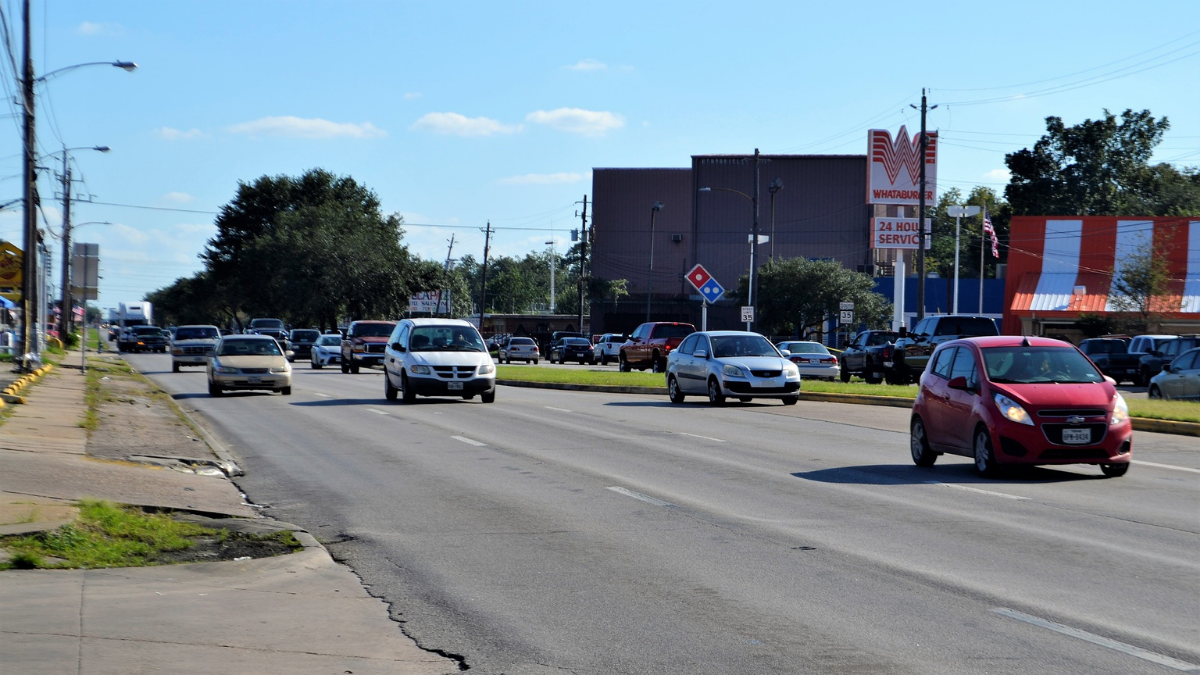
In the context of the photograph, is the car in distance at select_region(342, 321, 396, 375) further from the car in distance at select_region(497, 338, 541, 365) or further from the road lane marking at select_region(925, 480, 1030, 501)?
the road lane marking at select_region(925, 480, 1030, 501)

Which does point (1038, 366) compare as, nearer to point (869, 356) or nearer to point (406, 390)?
point (406, 390)

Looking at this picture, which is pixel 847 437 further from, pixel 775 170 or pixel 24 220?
pixel 775 170

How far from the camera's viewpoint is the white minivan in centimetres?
2708

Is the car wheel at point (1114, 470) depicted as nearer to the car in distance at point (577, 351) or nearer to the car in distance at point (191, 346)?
the car in distance at point (191, 346)

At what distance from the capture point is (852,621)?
6883 mm

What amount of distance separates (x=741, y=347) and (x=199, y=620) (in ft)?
69.1

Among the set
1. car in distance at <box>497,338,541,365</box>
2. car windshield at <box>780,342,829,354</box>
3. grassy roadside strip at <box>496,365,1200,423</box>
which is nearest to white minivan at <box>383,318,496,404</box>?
grassy roadside strip at <box>496,365,1200,423</box>

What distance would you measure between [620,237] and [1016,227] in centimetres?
4696

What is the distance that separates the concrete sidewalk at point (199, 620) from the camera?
600 centimetres

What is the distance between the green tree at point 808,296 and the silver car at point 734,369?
42770 mm

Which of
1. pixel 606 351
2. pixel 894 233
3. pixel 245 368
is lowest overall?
pixel 245 368

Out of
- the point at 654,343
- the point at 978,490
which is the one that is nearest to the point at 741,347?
the point at 978,490

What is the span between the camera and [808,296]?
7012 cm

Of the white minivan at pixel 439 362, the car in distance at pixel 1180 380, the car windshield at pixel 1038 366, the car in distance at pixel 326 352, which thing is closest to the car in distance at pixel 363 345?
the car in distance at pixel 326 352
